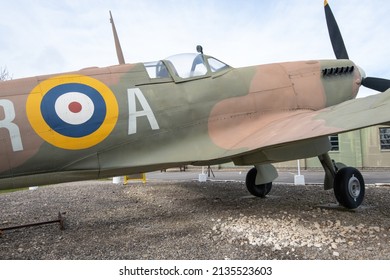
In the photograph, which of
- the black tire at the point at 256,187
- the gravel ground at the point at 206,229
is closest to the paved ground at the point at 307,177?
the black tire at the point at 256,187

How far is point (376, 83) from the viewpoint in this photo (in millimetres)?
7145

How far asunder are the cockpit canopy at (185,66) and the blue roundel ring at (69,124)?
1.04 meters

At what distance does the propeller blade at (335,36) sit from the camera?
7945mm

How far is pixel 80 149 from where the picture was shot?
4.72 meters

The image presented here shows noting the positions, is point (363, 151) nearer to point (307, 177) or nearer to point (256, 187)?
point (307, 177)

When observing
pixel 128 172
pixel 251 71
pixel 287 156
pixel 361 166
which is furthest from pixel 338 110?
pixel 361 166

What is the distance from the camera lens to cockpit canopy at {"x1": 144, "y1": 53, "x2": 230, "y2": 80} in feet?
18.2

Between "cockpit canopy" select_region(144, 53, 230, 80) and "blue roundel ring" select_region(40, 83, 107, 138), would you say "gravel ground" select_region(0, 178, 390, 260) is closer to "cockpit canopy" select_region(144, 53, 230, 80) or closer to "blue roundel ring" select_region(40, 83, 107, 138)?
"blue roundel ring" select_region(40, 83, 107, 138)

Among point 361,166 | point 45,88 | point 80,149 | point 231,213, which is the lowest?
point 361,166

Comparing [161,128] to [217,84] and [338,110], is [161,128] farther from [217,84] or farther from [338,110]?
[338,110]

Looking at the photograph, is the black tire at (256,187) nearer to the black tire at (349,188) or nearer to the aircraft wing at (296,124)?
the black tire at (349,188)

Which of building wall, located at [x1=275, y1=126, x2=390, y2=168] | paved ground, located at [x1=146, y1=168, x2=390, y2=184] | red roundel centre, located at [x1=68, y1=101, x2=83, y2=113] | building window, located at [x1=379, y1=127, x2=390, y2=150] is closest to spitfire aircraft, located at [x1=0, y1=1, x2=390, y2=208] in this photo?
red roundel centre, located at [x1=68, y1=101, x2=83, y2=113]

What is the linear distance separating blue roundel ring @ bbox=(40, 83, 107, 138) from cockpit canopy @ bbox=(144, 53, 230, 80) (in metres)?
1.04

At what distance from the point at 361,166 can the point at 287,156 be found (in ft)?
60.9
